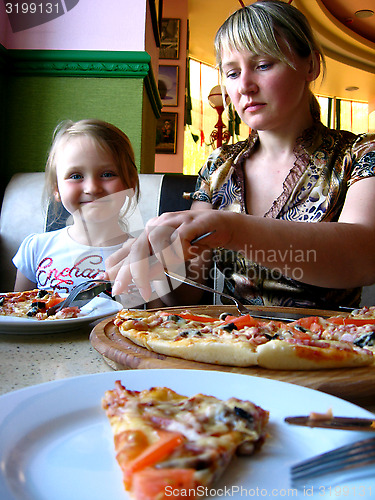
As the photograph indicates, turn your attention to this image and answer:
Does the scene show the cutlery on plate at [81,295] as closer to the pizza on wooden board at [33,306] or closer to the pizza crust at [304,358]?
the pizza on wooden board at [33,306]

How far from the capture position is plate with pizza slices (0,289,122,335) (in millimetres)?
834

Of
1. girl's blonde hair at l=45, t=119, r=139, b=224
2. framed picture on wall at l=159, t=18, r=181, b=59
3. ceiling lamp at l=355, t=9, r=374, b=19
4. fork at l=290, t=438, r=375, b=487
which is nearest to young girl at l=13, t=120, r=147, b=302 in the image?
girl's blonde hair at l=45, t=119, r=139, b=224

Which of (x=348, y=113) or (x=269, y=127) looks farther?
(x=348, y=113)

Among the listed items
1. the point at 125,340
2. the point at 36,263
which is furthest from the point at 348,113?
the point at 125,340

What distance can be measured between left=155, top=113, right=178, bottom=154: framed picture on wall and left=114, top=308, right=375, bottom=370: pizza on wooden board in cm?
491

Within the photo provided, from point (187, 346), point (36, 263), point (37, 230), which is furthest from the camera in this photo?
point (37, 230)

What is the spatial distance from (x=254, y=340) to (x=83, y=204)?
3.72 feet

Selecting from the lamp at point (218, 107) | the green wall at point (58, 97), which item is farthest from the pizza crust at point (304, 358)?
the lamp at point (218, 107)

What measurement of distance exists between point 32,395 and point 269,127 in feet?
3.90

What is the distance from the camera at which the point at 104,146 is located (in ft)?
5.45

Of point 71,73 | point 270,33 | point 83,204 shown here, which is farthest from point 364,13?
point 83,204

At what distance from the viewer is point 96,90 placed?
2365mm

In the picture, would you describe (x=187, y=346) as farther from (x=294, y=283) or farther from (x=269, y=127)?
→ (x=269, y=127)

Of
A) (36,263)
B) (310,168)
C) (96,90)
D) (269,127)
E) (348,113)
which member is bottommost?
(36,263)
